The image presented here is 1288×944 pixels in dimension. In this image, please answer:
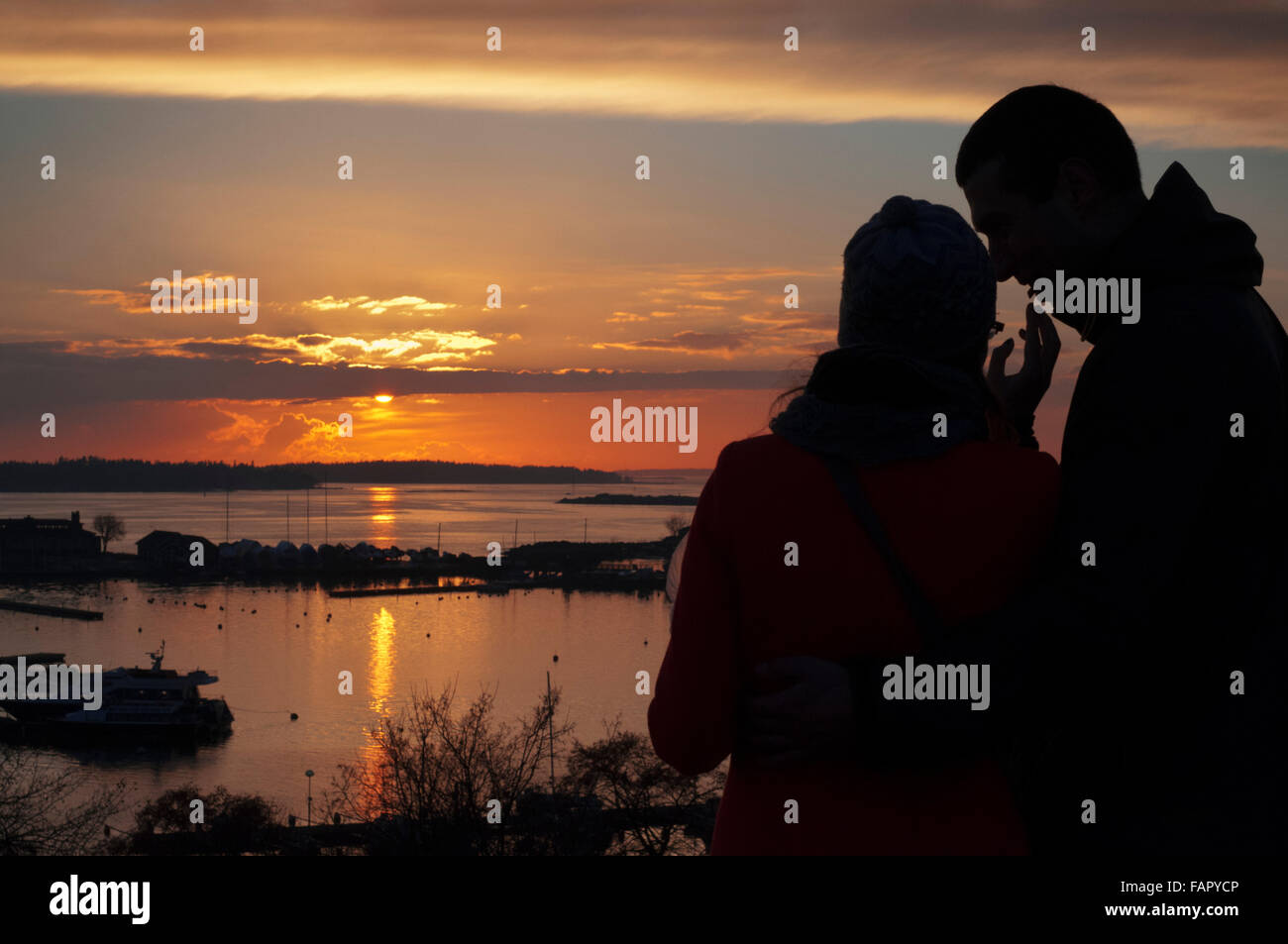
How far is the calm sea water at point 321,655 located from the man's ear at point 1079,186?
9.97 metres

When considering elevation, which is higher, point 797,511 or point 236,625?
point 797,511

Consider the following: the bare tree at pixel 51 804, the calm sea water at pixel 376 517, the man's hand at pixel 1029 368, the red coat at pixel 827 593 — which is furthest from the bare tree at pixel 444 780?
the calm sea water at pixel 376 517

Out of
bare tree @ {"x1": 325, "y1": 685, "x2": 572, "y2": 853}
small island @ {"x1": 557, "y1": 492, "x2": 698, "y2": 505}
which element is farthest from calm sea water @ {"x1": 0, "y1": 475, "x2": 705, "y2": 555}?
bare tree @ {"x1": 325, "y1": 685, "x2": 572, "y2": 853}

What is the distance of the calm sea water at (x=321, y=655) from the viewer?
22.7m

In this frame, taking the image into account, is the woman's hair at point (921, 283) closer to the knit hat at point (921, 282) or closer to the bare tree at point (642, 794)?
the knit hat at point (921, 282)

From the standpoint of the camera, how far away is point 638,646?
103 ft

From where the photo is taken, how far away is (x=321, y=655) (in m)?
32.7

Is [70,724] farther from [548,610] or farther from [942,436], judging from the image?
[942,436]

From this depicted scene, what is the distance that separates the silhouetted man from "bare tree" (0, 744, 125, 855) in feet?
38.2

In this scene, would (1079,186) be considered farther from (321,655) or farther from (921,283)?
(321,655)

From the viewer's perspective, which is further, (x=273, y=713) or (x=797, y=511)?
(x=273, y=713)
